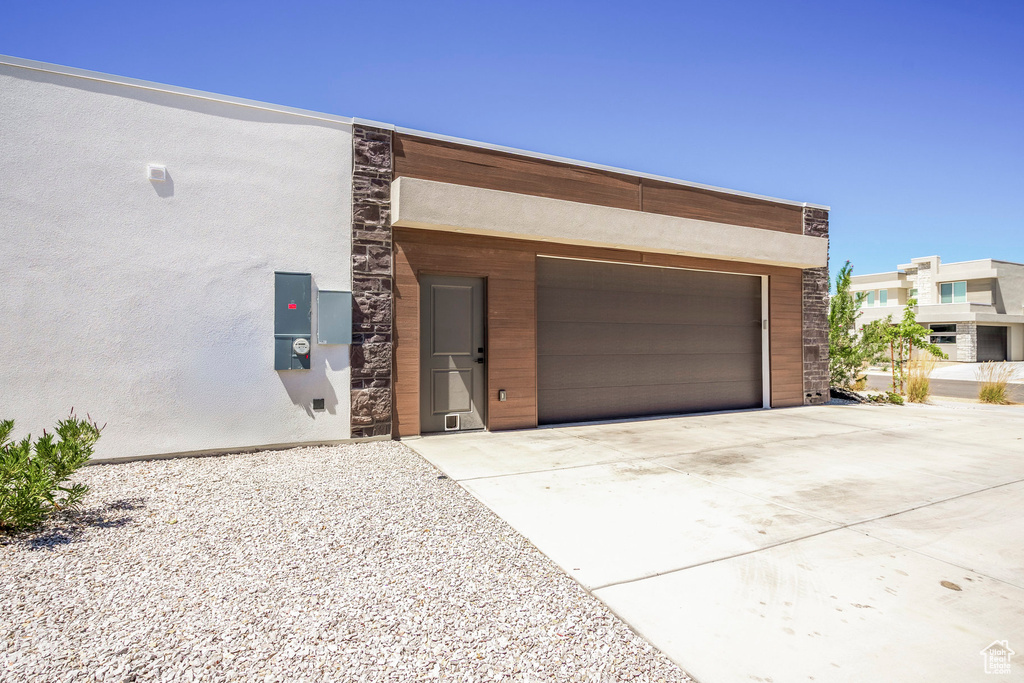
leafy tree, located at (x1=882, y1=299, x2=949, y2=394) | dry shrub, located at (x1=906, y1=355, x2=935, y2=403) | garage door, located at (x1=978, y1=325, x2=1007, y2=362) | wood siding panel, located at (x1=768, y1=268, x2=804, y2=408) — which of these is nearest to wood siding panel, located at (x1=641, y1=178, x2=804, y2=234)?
wood siding panel, located at (x1=768, y1=268, x2=804, y2=408)

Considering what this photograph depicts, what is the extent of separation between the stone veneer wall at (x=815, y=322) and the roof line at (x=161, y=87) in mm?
8978

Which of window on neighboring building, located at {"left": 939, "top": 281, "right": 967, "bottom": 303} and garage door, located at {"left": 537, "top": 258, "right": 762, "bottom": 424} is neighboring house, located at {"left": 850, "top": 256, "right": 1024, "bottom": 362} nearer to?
window on neighboring building, located at {"left": 939, "top": 281, "right": 967, "bottom": 303}

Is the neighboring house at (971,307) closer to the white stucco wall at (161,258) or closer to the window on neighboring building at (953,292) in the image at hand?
the window on neighboring building at (953,292)

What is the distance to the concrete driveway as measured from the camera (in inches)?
89.6

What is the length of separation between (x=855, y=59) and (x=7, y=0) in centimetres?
1132

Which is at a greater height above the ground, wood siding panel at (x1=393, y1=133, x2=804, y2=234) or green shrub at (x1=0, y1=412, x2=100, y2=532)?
wood siding panel at (x1=393, y1=133, x2=804, y2=234)

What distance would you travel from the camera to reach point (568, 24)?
317 inches

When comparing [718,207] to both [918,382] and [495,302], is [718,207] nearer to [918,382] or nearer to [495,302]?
[495,302]

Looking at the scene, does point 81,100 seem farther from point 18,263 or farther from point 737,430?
point 737,430

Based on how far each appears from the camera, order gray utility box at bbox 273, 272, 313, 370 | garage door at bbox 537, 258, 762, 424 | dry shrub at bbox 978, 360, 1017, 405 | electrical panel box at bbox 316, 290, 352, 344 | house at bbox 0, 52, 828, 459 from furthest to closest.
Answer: dry shrub at bbox 978, 360, 1017, 405
garage door at bbox 537, 258, 762, 424
electrical panel box at bbox 316, 290, 352, 344
gray utility box at bbox 273, 272, 313, 370
house at bbox 0, 52, 828, 459

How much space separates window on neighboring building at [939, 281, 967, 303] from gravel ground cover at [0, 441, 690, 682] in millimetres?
41487

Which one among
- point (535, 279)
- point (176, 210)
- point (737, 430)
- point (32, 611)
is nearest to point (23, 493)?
point (32, 611)

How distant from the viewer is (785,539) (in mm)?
3438

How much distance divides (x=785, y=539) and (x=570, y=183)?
586 centimetres
